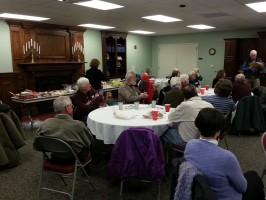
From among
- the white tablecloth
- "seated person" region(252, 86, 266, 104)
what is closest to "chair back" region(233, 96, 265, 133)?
"seated person" region(252, 86, 266, 104)

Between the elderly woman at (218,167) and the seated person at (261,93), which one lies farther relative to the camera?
the seated person at (261,93)

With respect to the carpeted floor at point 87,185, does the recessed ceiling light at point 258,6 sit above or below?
above

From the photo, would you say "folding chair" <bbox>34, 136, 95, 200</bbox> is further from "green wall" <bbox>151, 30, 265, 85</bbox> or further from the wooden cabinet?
"green wall" <bbox>151, 30, 265, 85</bbox>

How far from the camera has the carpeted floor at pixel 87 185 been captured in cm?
268

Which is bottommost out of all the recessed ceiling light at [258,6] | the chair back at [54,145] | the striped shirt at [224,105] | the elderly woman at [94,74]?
the chair back at [54,145]

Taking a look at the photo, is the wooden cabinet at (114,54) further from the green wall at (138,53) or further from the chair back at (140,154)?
the chair back at (140,154)

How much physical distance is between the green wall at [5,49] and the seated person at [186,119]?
204 inches

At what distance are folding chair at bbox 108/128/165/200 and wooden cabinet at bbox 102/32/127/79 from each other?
260 inches

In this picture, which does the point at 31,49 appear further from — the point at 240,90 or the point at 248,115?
the point at 248,115

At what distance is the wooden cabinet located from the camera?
885cm

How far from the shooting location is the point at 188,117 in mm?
2592

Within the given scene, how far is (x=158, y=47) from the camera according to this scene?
1123 centimetres

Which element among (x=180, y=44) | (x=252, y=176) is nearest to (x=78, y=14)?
(x=252, y=176)

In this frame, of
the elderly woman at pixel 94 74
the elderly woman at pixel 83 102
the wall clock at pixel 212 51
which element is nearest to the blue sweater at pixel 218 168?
the elderly woman at pixel 83 102
